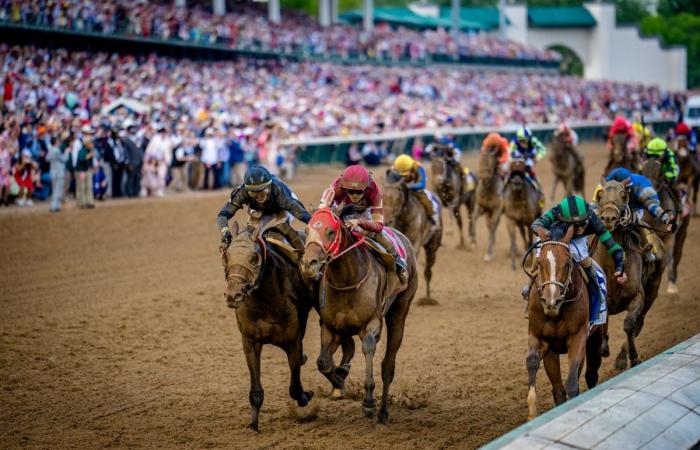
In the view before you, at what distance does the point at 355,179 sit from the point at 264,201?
29.5 inches

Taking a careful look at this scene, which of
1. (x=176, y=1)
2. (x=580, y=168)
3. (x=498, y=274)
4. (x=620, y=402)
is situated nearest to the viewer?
(x=620, y=402)

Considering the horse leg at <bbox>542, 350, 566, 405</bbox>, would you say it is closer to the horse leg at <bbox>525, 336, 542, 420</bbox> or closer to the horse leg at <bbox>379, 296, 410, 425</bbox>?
the horse leg at <bbox>525, 336, 542, 420</bbox>

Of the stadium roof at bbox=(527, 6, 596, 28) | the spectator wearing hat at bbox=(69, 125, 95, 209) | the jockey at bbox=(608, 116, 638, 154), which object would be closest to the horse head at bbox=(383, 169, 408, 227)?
the jockey at bbox=(608, 116, 638, 154)

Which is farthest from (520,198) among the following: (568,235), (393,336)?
(568,235)

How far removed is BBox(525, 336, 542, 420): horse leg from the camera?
7422mm

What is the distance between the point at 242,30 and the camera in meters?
35.1

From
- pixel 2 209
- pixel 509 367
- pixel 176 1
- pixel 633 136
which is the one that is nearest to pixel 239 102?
pixel 176 1

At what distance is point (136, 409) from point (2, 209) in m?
11.7

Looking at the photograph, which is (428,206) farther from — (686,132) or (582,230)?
(686,132)

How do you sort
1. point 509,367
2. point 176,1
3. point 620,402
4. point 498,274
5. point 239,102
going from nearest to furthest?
point 620,402 → point 509,367 → point 498,274 → point 239,102 → point 176,1

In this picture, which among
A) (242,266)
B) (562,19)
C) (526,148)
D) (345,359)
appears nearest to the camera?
(242,266)

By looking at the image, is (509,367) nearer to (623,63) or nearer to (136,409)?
(136,409)

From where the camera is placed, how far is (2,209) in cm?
1891

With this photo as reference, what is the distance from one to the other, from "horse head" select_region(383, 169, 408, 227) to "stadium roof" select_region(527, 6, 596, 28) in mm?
53237
